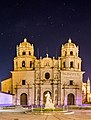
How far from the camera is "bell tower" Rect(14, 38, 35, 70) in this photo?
226ft

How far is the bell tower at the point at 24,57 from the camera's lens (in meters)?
68.8

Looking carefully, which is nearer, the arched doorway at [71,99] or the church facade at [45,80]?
the church facade at [45,80]

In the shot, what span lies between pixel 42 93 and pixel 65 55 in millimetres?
9522

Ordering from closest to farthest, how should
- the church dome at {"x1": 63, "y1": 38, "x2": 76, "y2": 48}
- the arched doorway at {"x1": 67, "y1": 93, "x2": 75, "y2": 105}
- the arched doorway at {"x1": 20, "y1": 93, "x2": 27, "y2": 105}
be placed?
the arched doorway at {"x1": 20, "y1": 93, "x2": 27, "y2": 105}, the arched doorway at {"x1": 67, "y1": 93, "x2": 75, "y2": 105}, the church dome at {"x1": 63, "y1": 38, "x2": 76, "y2": 48}

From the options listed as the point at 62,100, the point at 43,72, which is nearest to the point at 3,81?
the point at 43,72

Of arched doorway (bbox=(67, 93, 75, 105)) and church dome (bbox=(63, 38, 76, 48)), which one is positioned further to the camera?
church dome (bbox=(63, 38, 76, 48))

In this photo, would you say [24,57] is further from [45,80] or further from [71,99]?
[71,99]

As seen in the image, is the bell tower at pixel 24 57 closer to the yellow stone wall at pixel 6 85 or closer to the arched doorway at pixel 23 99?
the yellow stone wall at pixel 6 85

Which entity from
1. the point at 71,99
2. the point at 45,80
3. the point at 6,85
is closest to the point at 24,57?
the point at 45,80

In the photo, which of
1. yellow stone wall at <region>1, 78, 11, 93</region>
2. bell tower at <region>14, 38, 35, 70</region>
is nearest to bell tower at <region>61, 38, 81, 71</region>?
bell tower at <region>14, 38, 35, 70</region>

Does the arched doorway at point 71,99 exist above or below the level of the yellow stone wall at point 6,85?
below

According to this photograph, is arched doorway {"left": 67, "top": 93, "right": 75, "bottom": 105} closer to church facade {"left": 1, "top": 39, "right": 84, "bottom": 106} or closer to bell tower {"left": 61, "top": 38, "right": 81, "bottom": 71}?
church facade {"left": 1, "top": 39, "right": 84, "bottom": 106}

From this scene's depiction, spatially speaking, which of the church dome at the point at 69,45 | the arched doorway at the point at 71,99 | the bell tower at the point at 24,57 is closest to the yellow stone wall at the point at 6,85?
the bell tower at the point at 24,57

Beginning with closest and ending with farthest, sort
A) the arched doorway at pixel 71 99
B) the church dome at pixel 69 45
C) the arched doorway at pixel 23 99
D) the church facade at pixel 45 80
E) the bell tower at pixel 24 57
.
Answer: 1. the church facade at pixel 45 80
2. the arched doorway at pixel 23 99
3. the arched doorway at pixel 71 99
4. the bell tower at pixel 24 57
5. the church dome at pixel 69 45
